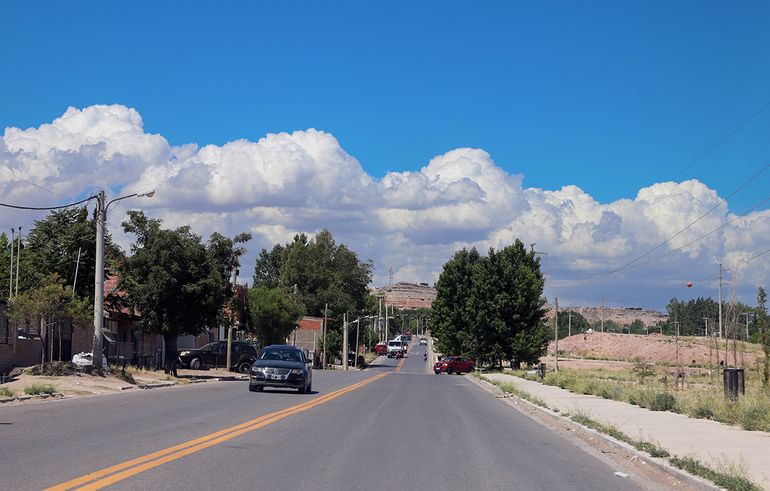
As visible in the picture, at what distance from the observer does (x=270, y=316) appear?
76.3m

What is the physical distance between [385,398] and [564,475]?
1804 cm

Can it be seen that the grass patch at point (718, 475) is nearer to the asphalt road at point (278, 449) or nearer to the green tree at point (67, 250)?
the asphalt road at point (278, 449)

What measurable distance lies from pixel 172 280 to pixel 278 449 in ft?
94.9

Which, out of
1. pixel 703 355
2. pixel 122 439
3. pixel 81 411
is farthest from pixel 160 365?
pixel 703 355

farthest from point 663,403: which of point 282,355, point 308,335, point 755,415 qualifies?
point 308,335

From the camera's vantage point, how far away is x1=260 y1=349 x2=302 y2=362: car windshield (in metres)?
31.1

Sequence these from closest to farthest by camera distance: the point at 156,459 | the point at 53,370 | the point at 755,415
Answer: the point at 156,459 → the point at 755,415 → the point at 53,370

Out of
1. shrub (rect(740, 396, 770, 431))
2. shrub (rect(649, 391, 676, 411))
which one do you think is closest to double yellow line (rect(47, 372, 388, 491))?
shrub (rect(740, 396, 770, 431))

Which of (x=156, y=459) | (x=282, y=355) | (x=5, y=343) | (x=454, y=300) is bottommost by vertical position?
(x=156, y=459)

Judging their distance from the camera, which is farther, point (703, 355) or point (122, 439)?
point (703, 355)

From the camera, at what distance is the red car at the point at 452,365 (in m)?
77.0

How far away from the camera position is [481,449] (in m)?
15.4

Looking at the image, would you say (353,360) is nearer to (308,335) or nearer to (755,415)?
(308,335)

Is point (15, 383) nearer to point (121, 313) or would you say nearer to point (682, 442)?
point (682, 442)
